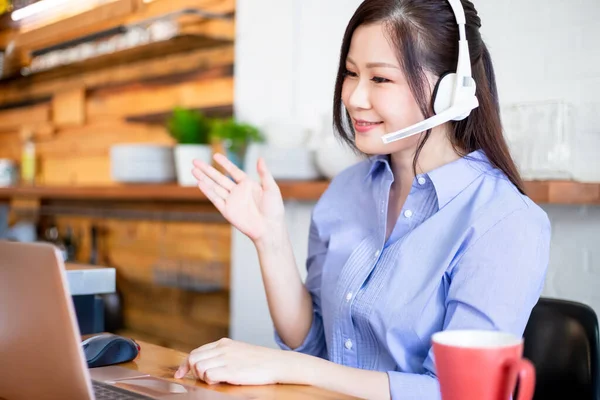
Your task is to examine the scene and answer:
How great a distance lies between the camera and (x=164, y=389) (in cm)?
97

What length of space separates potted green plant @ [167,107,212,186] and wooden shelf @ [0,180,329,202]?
0.17 ft

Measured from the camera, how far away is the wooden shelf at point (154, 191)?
89.7 inches

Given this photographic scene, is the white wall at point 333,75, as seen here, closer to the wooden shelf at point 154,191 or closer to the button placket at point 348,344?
the wooden shelf at point 154,191

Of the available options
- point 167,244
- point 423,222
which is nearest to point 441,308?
point 423,222

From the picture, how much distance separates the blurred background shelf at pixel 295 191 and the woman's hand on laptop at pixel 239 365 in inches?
35.5

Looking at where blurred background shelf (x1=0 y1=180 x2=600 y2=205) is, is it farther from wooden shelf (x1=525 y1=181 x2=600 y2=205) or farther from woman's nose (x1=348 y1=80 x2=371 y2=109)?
woman's nose (x1=348 y1=80 x2=371 y2=109)

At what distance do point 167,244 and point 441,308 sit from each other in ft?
7.81

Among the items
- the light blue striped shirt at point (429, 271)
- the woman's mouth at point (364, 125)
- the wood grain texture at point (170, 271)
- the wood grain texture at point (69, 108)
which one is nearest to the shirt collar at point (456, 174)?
the light blue striped shirt at point (429, 271)

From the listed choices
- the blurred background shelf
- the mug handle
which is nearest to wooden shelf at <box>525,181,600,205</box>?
the blurred background shelf

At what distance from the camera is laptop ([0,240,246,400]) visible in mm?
806

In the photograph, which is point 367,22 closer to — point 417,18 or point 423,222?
point 417,18

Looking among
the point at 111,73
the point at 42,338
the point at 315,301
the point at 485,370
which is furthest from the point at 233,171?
the point at 111,73

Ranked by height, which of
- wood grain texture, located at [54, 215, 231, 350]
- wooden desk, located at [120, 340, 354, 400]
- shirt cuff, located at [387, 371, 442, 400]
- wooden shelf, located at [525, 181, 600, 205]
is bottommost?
wood grain texture, located at [54, 215, 231, 350]

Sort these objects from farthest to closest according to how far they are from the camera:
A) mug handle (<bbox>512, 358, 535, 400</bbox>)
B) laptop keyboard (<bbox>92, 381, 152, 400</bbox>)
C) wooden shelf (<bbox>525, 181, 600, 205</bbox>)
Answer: wooden shelf (<bbox>525, 181, 600, 205</bbox>), laptop keyboard (<bbox>92, 381, 152, 400</bbox>), mug handle (<bbox>512, 358, 535, 400</bbox>)
